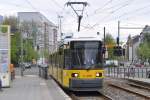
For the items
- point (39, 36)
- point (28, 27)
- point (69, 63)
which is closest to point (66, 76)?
point (69, 63)

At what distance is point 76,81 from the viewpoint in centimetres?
2722

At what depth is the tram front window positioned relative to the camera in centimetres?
2750

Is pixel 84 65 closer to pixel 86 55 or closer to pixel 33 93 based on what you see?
pixel 86 55

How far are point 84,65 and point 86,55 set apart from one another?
58 centimetres

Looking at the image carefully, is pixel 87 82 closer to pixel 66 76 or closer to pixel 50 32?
pixel 66 76

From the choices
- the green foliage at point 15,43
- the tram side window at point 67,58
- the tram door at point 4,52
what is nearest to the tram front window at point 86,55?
the tram side window at point 67,58

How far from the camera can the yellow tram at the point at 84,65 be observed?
27188 millimetres

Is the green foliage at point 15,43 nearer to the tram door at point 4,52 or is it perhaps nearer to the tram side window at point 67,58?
the tram door at point 4,52

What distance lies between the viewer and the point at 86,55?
27.7 metres

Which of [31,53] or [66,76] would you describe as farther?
[31,53]

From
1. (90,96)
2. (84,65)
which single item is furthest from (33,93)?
(90,96)

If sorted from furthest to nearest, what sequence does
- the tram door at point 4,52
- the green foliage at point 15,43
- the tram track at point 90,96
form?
1. the green foliage at point 15,43
2. the tram door at point 4,52
3. the tram track at point 90,96

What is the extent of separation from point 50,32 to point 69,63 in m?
124

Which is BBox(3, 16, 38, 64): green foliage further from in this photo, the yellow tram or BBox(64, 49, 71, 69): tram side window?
the yellow tram
